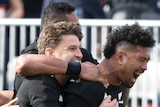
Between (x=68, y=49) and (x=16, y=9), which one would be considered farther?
(x=16, y=9)

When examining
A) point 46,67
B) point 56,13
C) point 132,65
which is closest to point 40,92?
point 46,67

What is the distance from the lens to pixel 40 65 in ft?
16.2

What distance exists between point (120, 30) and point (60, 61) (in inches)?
26.9

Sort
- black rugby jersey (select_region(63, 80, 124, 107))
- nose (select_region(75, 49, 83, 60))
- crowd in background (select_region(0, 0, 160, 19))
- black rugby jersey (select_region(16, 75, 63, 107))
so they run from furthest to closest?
crowd in background (select_region(0, 0, 160, 19)), nose (select_region(75, 49, 83, 60)), black rugby jersey (select_region(63, 80, 124, 107)), black rugby jersey (select_region(16, 75, 63, 107))

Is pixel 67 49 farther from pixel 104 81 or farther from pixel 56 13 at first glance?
pixel 56 13

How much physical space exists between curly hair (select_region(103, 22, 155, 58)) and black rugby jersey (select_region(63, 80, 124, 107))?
1.48ft

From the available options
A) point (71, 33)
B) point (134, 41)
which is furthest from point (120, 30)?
point (71, 33)

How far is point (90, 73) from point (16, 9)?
453 cm

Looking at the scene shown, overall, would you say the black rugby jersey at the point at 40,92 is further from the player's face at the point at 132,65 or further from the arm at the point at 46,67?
the player's face at the point at 132,65

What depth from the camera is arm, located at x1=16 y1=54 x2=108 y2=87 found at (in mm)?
4902

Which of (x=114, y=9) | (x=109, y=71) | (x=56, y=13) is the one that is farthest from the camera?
(x=114, y=9)

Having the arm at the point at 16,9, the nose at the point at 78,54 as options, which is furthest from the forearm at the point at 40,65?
the arm at the point at 16,9

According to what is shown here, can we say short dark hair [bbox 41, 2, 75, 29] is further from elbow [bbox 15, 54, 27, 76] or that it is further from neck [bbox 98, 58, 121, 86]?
elbow [bbox 15, 54, 27, 76]

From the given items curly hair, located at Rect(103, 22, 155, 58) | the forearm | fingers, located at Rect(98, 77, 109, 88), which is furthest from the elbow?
curly hair, located at Rect(103, 22, 155, 58)
